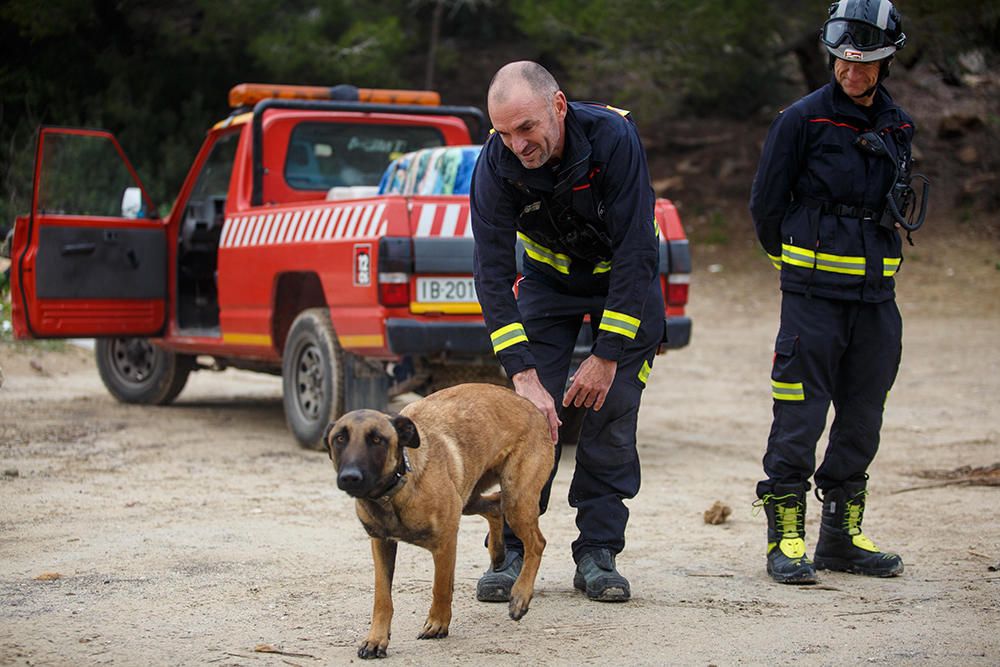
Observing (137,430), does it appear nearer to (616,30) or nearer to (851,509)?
(851,509)

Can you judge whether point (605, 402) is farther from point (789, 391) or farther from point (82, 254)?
point (82, 254)

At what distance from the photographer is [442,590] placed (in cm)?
413

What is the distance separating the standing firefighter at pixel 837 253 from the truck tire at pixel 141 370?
6386mm

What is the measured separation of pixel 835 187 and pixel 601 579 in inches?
67.2

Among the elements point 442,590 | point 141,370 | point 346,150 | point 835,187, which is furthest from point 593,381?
point 141,370

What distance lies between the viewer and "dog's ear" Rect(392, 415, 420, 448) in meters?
3.90

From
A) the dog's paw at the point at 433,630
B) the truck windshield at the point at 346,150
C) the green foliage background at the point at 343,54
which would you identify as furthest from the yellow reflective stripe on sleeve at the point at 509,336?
the green foliage background at the point at 343,54

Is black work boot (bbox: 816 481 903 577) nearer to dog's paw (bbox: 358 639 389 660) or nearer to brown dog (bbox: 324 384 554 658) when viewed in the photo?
brown dog (bbox: 324 384 554 658)

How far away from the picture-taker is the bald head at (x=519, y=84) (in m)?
4.27

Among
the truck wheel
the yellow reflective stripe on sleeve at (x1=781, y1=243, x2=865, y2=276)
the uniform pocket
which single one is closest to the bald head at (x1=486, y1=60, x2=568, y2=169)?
the yellow reflective stripe on sleeve at (x1=781, y1=243, x2=865, y2=276)

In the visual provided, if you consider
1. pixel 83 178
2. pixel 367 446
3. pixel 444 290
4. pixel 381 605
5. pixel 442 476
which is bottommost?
pixel 381 605

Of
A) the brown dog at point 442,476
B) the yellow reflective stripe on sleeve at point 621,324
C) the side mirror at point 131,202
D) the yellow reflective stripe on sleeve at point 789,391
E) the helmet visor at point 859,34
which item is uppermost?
the helmet visor at point 859,34

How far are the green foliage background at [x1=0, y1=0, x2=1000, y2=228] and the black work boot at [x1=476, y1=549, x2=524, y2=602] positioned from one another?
1245 centimetres

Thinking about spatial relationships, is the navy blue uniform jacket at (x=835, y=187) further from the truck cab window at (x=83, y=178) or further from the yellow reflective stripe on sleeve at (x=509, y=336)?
the truck cab window at (x=83, y=178)
